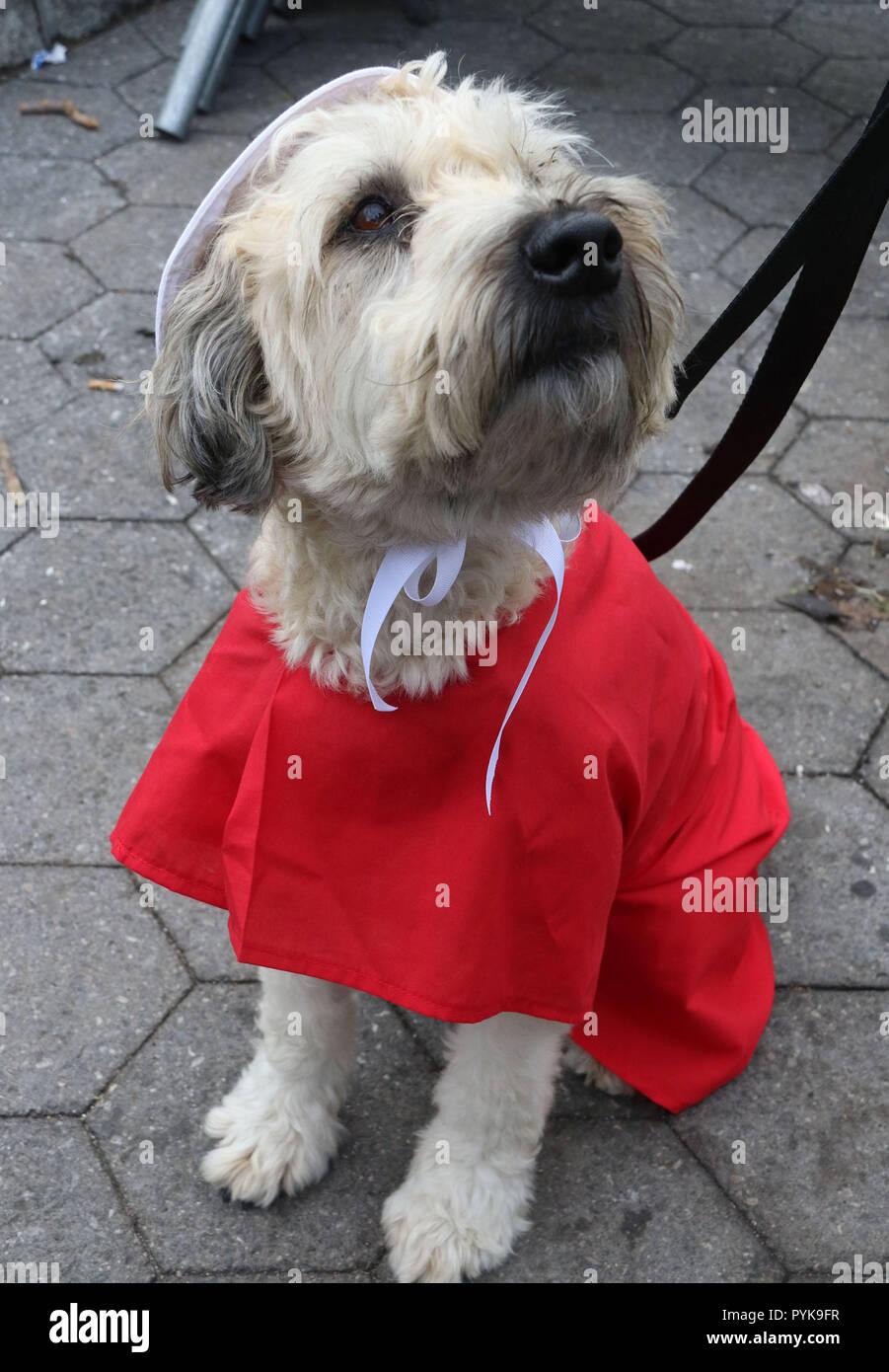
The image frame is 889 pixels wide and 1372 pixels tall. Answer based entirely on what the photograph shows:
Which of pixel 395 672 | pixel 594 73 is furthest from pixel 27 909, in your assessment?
pixel 594 73

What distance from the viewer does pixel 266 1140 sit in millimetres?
2416

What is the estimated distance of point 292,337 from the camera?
1.79m

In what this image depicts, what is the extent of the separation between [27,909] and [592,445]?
1891mm

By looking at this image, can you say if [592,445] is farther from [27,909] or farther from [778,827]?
[27,909]

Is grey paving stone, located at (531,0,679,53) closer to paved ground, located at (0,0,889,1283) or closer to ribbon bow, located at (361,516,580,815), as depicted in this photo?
paved ground, located at (0,0,889,1283)

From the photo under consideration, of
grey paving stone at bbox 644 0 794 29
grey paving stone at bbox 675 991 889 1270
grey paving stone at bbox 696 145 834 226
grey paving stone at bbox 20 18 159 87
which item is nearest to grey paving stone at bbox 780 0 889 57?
grey paving stone at bbox 644 0 794 29

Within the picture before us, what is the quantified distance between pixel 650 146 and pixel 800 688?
3094 mm

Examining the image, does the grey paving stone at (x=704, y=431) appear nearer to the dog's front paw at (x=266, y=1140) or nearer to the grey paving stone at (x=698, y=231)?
the grey paving stone at (x=698, y=231)

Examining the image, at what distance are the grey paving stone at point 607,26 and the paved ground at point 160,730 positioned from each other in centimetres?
42

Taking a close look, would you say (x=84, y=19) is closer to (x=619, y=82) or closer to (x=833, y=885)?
(x=619, y=82)

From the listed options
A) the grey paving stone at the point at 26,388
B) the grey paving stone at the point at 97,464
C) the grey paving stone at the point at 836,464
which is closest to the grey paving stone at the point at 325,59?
the grey paving stone at the point at 26,388

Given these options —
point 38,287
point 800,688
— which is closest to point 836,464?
point 800,688

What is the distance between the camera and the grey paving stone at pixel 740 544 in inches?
146
